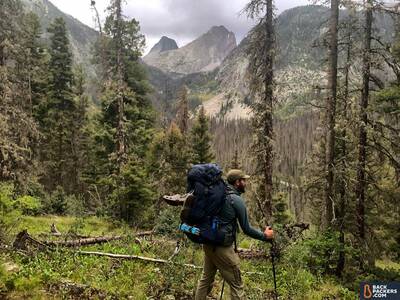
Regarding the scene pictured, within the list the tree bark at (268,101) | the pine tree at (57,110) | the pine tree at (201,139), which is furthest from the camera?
the pine tree at (57,110)

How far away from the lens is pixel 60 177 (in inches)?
1273

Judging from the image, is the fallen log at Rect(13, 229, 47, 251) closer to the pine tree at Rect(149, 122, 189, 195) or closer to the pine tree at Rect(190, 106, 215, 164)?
the pine tree at Rect(149, 122, 189, 195)

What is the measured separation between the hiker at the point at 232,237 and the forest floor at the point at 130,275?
2.09m

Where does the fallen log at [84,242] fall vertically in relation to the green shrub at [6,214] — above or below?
below

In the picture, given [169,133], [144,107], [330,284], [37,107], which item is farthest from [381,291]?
[37,107]

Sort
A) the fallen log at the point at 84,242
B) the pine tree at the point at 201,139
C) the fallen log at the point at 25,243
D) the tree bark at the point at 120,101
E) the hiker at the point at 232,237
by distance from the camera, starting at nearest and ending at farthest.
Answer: the hiker at the point at 232,237 < the fallen log at the point at 25,243 < the fallen log at the point at 84,242 < the tree bark at the point at 120,101 < the pine tree at the point at 201,139

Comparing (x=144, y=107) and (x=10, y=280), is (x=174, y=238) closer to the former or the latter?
(x=10, y=280)

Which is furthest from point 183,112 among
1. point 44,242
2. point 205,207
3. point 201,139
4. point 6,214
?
point 205,207

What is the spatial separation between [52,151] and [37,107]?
3.89 meters

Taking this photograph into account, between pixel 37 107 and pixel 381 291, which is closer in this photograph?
pixel 381 291

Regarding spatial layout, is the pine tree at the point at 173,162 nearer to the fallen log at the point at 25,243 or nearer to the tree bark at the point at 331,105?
the tree bark at the point at 331,105

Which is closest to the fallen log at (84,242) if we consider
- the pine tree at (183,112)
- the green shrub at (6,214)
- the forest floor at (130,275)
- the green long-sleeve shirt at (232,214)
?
the forest floor at (130,275)

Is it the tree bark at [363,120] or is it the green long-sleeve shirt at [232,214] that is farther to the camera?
the tree bark at [363,120]

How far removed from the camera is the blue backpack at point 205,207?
5176 mm
